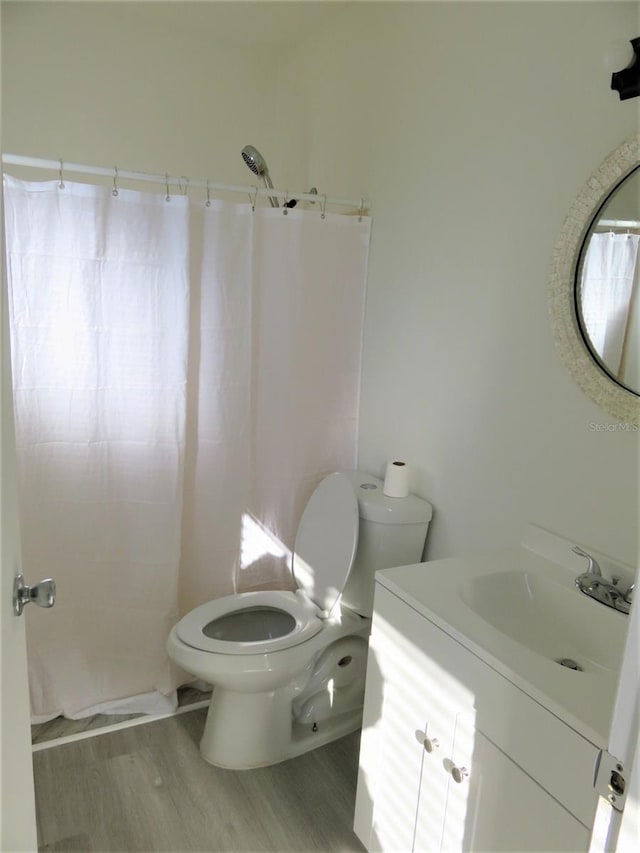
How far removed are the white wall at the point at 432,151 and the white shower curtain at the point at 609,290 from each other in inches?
5.0

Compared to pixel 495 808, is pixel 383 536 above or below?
above

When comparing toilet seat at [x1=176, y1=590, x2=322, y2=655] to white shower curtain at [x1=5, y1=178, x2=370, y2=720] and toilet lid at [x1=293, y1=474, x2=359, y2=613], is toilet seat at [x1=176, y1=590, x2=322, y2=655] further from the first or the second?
white shower curtain at [x1=5, y1=178, x2=370, y2=720]

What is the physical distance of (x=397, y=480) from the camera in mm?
2016

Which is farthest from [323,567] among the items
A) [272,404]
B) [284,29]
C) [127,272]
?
[284,29]

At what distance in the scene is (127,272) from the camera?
6.47ft

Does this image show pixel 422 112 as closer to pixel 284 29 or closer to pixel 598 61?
pixel 598 61

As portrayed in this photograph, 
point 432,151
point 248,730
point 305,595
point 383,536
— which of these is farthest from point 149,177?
point 248,730

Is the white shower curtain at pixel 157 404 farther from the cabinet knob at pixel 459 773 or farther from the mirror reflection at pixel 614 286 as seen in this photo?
the cabinet knob at pixel 459 773

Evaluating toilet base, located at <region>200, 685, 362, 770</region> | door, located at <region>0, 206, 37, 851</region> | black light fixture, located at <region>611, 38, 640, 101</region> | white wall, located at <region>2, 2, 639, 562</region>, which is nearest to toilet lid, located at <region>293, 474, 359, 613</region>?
white wall, located at <region>2, 2, 639, 562</region>

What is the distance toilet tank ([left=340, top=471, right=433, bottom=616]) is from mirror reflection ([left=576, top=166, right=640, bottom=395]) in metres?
0.77

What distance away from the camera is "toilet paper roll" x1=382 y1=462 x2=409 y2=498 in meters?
2.01

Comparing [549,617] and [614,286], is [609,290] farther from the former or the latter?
[549,617]

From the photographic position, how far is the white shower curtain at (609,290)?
1359mm

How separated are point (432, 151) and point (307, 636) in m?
1.53
